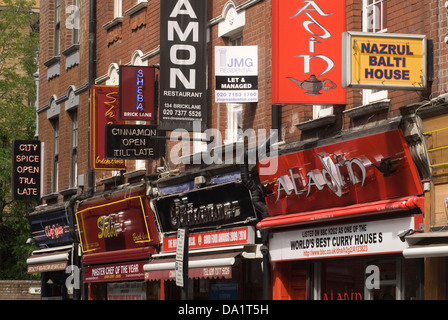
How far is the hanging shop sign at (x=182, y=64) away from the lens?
20.2m

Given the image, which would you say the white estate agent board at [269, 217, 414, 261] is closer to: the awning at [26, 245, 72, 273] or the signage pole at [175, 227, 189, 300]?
the signage pole at [175, 227, 189, 300]

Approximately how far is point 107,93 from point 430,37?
1124 centimetres

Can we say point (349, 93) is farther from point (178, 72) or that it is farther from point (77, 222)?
point (77, 222)

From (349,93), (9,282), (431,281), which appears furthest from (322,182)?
(9,282)

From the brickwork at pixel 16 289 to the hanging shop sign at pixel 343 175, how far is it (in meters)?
16.2

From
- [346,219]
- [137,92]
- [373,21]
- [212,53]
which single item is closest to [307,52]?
[373,21]

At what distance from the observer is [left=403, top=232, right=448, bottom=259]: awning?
13.7m

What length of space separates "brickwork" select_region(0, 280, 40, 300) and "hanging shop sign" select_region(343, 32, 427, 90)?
20428 millimetres

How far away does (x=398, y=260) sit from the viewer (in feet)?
51.5

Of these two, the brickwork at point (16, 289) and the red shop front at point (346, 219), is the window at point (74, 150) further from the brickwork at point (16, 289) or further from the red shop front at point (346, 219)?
the red shop front at point (346, 219)

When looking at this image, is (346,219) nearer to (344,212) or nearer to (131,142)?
(344,212)

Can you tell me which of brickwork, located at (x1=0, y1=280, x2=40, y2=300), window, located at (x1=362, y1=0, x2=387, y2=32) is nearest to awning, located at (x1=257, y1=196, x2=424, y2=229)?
window, located at (x1=362, y1=0, x2=387, y2=32)

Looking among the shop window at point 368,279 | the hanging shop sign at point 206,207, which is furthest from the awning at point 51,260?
the shop window at point 368,279

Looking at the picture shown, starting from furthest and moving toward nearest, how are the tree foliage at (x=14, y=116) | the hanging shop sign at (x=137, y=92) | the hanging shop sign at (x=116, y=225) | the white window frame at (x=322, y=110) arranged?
1. the tree foliage at (x=14, y=116)
2. the hanging shop sign at (x=116, y=225)
3. the hanging shop sign at (x=137, y=92)
4. the white window frame at (x=322, y=110)
